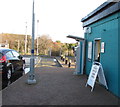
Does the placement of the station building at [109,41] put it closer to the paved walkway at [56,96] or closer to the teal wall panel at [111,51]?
the teal wall panel at [111,51]

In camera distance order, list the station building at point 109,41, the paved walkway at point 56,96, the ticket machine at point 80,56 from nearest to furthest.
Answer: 1. the paved walkway at point 56,96
2. the station building at point 109,41
3. the ticket machine at point 80,56

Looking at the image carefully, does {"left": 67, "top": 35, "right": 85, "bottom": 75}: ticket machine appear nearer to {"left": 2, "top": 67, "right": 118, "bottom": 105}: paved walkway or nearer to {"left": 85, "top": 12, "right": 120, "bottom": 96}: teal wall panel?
{"left": 85, "top": 12, "right": 120, "bottom": 96}: teal wall panel

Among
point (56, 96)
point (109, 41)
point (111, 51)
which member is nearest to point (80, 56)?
point (109, 41)

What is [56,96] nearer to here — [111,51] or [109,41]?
[111,51]

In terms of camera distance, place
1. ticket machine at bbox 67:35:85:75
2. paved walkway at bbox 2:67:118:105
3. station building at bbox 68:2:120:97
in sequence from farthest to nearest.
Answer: ticket machine at bbox 67:35:85:75 → station building at bbox 68:2:120:97 → paved walkway at bbox 2:67:118:105

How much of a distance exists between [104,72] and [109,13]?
2.32 meters

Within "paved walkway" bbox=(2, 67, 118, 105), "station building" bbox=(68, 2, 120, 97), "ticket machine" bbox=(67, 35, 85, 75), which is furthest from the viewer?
"ticket machine" bbox=(67, 35, 85, 75)

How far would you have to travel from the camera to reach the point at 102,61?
678 cm

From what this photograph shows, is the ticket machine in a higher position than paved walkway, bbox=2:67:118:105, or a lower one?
higher

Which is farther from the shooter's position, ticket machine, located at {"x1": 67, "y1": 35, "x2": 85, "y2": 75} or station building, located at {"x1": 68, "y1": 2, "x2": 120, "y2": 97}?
ticket machine, located at {"x1": 67, "y1": 35, "x2": 85, "y2": 75}

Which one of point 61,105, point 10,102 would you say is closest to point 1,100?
point 10,102

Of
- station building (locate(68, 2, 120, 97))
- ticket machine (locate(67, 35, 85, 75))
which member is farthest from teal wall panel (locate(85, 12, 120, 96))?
ticket machine (locate(67, 35, 85, 75))

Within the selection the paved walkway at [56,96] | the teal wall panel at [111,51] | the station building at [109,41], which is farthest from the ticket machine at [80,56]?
the paved walkway at [56,96]

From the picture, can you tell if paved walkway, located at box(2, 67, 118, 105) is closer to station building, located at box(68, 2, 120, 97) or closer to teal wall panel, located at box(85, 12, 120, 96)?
teal wall panel, located at box(85, 12, 120, 96)
